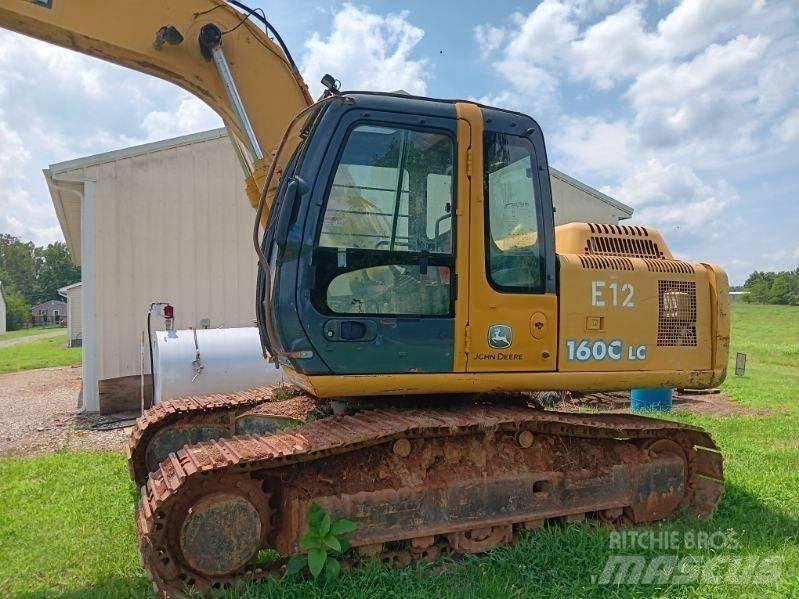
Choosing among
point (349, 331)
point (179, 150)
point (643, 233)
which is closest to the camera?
point (349, 331)

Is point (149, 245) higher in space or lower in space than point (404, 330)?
higher

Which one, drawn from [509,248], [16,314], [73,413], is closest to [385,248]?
[509,248]

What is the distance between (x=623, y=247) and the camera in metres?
4.95

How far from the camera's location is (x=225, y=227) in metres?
11.4

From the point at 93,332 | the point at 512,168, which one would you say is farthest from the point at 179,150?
the point at 512,168

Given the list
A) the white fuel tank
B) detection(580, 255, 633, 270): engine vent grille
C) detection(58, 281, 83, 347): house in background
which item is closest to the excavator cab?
detection(580, 255, 633, 270): engine vent grille

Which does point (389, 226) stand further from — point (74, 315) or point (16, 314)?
point (16, 314)

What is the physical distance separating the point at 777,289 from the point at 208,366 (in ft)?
208

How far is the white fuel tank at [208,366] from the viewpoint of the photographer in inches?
298

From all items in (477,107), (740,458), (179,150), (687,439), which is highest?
(179,150)

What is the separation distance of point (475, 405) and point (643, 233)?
2.14 m

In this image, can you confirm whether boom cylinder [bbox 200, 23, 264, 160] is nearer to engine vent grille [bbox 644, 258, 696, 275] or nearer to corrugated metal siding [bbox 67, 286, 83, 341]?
engine vent grille [bbox 644, 258, 696, 275]

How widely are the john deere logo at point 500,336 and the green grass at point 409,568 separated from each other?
1307mm

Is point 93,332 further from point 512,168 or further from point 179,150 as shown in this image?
point 512,168
